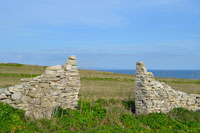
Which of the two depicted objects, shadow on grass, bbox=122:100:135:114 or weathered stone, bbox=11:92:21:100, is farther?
shadow on grass, bbox=122:100:135:114

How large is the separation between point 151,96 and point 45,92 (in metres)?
5.84

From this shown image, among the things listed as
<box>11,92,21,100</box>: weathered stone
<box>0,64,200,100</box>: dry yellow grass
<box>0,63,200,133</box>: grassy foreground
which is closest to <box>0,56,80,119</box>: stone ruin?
<box>11,92,21,100</box>: weathered stone

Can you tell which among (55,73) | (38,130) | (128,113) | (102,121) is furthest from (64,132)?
(128,113)

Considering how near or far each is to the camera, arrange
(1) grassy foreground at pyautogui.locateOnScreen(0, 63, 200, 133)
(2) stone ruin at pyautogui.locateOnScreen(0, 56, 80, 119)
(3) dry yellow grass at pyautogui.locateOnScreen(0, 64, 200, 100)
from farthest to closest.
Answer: (3) dry yellow grass at pyautogui.locateOnScreen(0, 64, 200, 100), (2) stone ruin at pyautogui.locateOnScreen(0, 56, 80, 119), (1) grassy foreground at pyautogui.locateOnScreen(0, 63, 200, 133)

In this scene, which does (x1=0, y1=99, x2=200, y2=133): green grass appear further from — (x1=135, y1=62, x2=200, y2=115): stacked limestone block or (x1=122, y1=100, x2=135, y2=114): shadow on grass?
(x1=135, y1=62, x2=200, y2=115): stacked limestone block

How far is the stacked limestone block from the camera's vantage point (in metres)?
12.5

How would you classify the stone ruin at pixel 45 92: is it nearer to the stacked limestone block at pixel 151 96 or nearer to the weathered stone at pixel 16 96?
the weathered stone at pixel 16 96

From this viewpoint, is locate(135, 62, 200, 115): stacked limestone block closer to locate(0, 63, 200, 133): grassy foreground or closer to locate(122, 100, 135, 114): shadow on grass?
locate(0, 63, 200, 133): grassy foreground

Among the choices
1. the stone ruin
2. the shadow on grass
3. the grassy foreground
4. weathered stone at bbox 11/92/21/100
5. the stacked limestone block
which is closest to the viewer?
the grassy foreground

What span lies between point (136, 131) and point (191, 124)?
142 inches

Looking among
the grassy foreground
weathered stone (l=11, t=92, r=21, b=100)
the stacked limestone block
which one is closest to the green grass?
the grassy foreground

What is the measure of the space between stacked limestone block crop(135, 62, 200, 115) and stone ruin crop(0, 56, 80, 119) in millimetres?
3808

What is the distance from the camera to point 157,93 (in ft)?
42.0

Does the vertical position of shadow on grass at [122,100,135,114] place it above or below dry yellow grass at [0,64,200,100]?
below
